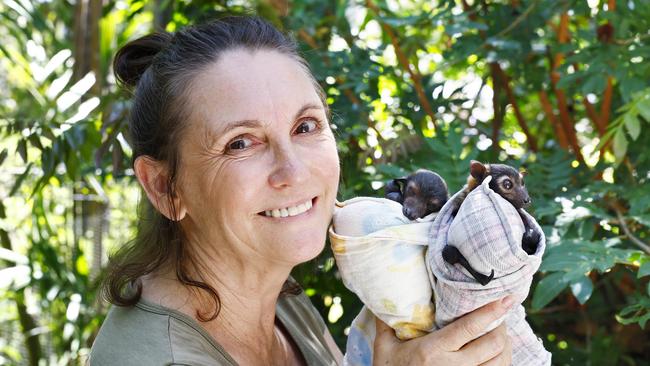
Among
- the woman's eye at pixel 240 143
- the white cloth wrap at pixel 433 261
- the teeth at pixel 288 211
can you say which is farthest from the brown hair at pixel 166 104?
the white cloth wrap at pixel 433 261

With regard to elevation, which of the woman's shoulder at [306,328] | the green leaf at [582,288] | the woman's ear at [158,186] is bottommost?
the woman's shoulder at [306,328]

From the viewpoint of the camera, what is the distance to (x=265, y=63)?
4.74ft

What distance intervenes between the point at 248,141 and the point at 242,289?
1.13 feet

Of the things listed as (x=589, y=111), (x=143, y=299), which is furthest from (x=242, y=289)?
(x=589, y=111)

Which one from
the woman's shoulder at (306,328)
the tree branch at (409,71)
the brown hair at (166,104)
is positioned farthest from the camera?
the tree branch at (409,71)

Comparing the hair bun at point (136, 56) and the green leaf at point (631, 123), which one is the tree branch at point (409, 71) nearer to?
the green leaf at point (631, 123)

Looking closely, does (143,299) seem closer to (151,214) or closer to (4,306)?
(151,214)

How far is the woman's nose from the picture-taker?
4.46 feet

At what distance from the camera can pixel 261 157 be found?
1387 mm

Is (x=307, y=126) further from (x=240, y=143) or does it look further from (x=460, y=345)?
(x=460, y=345)

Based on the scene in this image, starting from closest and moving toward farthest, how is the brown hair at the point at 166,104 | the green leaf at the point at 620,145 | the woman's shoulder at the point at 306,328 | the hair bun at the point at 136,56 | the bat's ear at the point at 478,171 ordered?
1. the bat's ear at the point at 478,171
2. the brown hair at the point at 166,104
3. the hair bun at the point at 136,56
4. the woman's shoulder at the point at 306,328
5. the green leaf at the point at 620,145

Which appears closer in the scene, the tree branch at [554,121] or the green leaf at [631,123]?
the green leaf at [631,123]

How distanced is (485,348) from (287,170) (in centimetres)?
43

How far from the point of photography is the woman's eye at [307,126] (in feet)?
4.73
